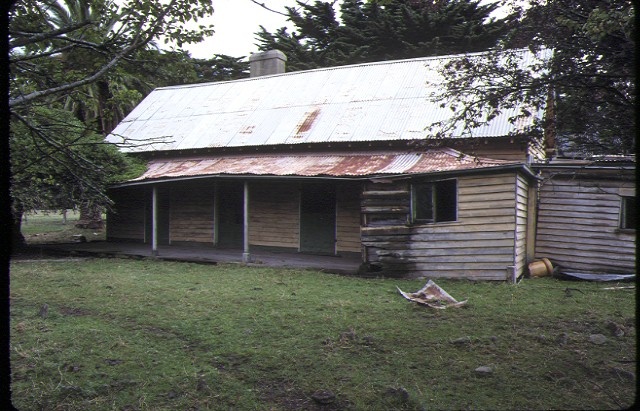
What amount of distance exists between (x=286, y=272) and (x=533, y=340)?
679cm

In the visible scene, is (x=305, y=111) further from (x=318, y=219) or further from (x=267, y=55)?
(x=267, y=55)

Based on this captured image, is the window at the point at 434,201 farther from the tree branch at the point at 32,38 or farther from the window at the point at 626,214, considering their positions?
the tree branch at the point at 32,38

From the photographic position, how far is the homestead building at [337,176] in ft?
34.0

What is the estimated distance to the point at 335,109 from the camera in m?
16.2

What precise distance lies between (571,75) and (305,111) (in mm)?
12485

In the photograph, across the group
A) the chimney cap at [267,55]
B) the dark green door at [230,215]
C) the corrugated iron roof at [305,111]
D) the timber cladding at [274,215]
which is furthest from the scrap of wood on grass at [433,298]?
the chimney cap at [267,55]

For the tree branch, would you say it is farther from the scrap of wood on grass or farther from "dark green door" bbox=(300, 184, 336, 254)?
"dark green door" bbox=(300, 184, 336, 254)

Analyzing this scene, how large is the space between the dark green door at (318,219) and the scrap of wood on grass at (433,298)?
6.27 metres

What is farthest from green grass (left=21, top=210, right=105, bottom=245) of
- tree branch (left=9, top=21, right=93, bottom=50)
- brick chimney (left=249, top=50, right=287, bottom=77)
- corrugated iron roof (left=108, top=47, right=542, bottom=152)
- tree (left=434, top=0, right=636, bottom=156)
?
tree (left=434, top=0, right=636, bottom=156)

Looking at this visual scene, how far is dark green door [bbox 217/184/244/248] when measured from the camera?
53.9 ft

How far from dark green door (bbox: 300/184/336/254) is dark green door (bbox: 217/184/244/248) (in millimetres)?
2650

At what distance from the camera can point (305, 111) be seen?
1672cm


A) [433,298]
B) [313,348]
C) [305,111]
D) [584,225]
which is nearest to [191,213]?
[305,111]

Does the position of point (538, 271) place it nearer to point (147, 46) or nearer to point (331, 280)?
point (331, 280)
